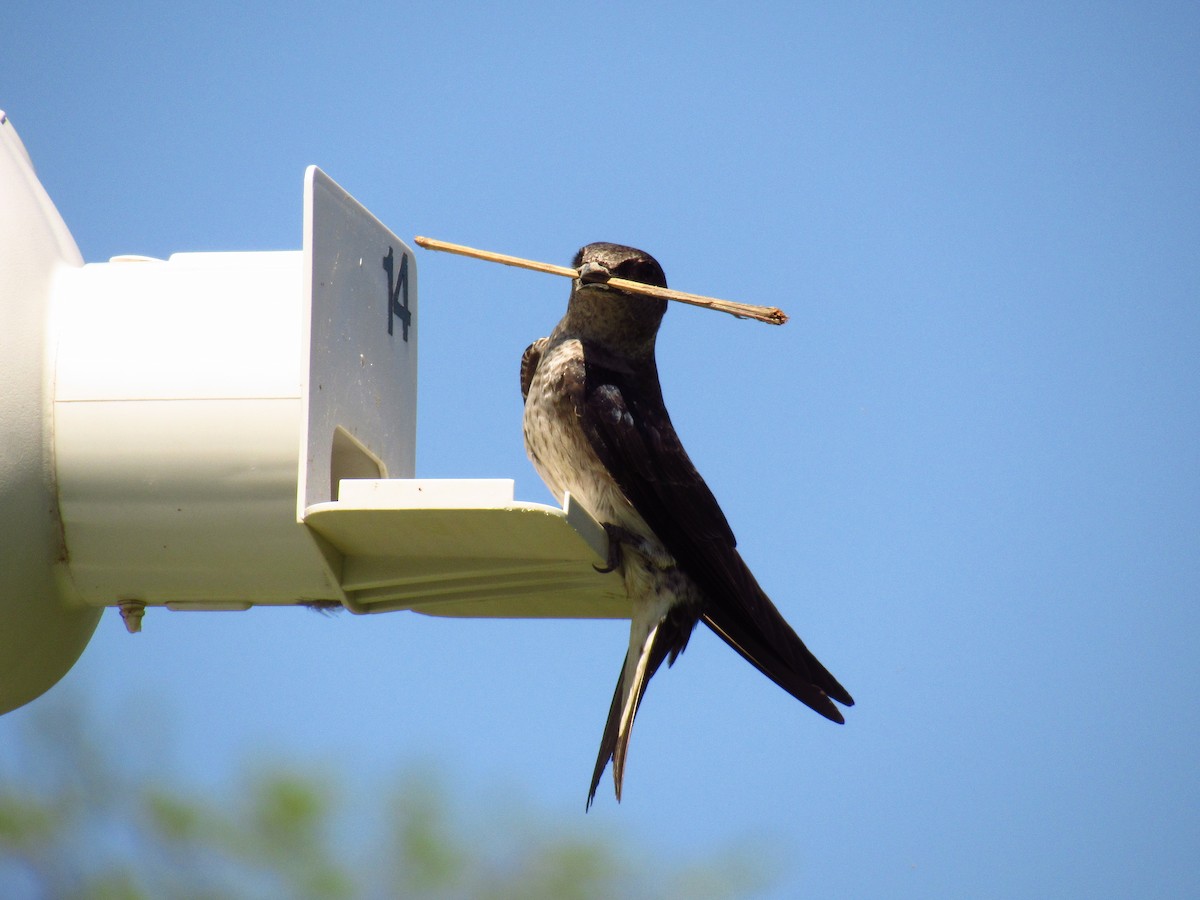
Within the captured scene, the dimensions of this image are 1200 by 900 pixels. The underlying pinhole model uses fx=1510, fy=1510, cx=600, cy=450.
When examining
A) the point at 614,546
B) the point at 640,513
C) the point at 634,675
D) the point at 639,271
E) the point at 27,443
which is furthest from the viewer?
the point at 639,271

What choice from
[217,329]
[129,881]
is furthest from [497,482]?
[129,881]

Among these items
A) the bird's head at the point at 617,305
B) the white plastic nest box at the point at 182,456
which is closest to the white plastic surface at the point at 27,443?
the white plastic nest box at the point at 182,456

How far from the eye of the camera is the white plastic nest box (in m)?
3.09

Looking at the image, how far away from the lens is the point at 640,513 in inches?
155

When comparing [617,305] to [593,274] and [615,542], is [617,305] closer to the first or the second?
[593,274]

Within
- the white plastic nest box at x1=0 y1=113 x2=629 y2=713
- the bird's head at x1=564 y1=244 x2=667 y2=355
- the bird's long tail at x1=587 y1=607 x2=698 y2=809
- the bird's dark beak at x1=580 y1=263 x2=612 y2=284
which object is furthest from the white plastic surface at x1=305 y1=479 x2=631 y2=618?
the bird's head at x1=564 y1=244 x2=667 y2=355

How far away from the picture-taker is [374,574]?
10.6ft

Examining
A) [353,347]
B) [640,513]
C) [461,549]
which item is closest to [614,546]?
[640,513]

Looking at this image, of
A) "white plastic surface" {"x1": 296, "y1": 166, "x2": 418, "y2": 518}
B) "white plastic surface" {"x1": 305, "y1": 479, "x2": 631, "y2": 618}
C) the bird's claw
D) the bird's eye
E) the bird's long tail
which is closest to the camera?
"white plastic surface" {"x1": 305, "y1": 479, "x2": 631, "y2": 618}

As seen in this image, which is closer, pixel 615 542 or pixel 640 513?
pixel 615 542

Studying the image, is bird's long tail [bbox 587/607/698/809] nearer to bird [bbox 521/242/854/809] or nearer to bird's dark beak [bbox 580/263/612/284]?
bird [bbox 521/242/854/809]

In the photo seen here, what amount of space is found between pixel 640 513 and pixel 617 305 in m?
0.74

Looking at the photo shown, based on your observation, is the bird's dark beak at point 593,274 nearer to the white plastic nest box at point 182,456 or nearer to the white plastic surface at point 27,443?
the white plastic nest box at point 182,456

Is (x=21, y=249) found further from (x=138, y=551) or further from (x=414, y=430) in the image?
(x=414, y=430)
